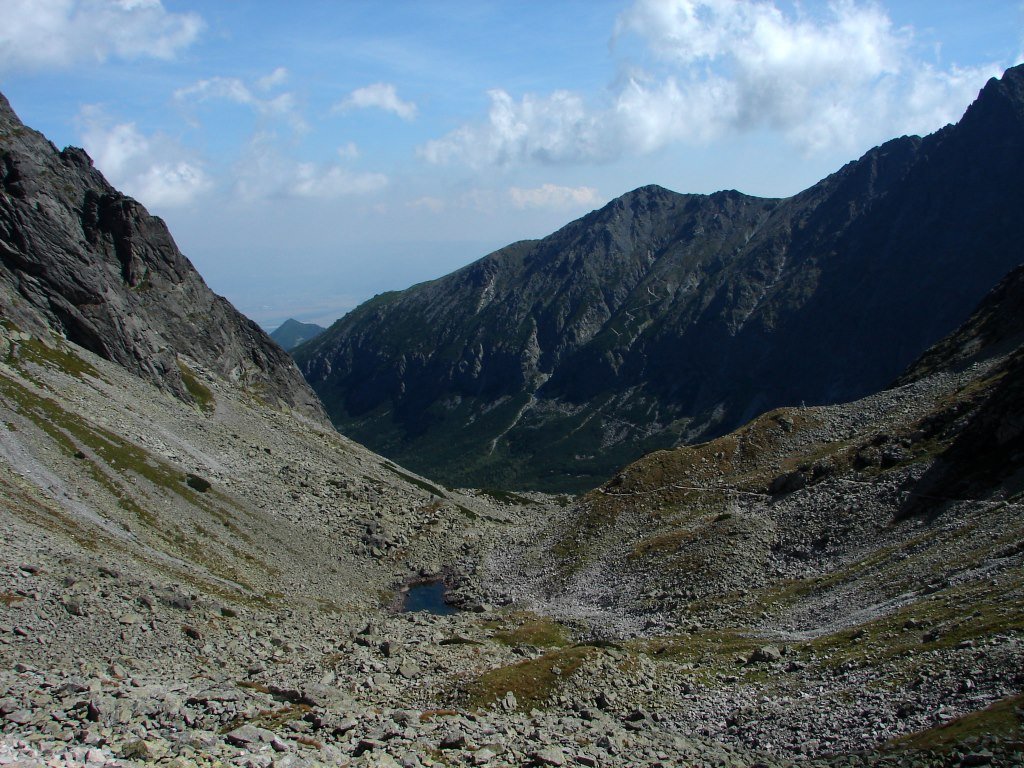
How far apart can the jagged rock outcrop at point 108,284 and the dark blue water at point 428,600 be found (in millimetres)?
53531

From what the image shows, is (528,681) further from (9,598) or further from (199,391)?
(199,391)

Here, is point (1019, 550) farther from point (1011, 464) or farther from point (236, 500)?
point (236, 500)

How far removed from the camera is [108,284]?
128625mm

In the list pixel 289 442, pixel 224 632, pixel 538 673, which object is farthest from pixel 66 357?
pixel 538 673

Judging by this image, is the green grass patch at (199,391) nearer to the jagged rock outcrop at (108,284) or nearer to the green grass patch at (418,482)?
the jagged rock outcrop at (108,284)

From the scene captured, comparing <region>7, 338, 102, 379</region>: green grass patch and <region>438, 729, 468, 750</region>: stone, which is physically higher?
<region>7, 338, 102, 379</region>: green grass patch

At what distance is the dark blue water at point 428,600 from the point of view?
86.2m

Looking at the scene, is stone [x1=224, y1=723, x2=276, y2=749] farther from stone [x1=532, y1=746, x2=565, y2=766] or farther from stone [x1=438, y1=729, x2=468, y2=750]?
stone [x1=532, y1=746, x2=565, y2=766]

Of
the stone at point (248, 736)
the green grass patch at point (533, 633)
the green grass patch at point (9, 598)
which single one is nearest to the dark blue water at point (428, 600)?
the green grass patch at point (533, 633)

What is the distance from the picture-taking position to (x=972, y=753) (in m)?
26.7

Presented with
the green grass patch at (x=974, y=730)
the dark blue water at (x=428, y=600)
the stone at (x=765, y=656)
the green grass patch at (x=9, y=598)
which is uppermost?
the green grass patch at (x=974, y=730)

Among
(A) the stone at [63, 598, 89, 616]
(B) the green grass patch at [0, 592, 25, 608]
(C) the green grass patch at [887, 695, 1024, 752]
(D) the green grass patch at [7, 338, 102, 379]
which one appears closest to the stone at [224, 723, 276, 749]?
(A) the stone at [63, 598, 89, 616]

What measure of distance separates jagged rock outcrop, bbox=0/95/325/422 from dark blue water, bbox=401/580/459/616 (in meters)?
53.5

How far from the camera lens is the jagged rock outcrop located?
11506cm
